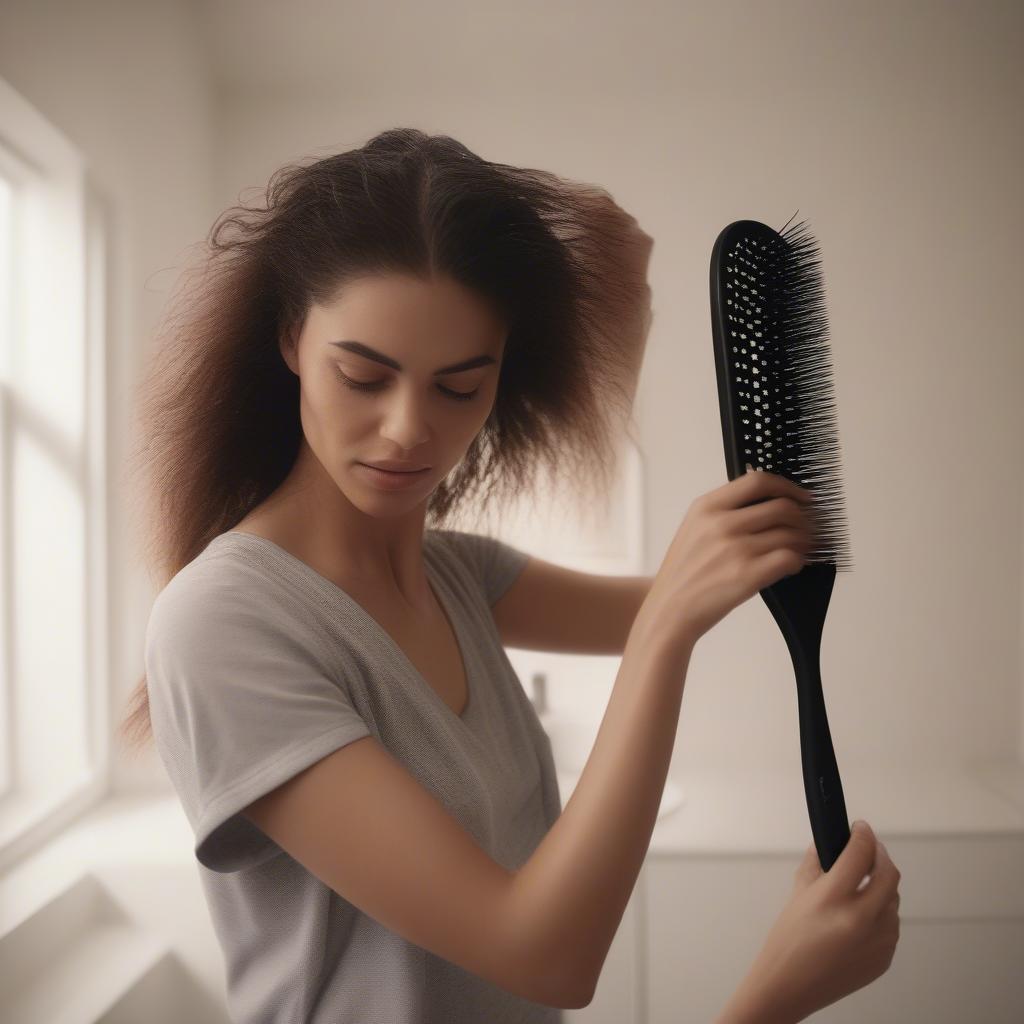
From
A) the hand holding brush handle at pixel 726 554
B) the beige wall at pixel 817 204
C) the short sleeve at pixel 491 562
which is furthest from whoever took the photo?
the beige wall at pixel 817 204

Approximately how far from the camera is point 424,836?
0.37 metres

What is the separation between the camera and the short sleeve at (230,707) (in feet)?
1.28

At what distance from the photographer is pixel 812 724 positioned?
41 centimetres

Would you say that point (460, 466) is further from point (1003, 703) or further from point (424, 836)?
point (1003, 703)

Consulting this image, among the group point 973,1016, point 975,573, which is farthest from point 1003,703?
point 973,1016

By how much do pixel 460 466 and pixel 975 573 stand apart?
1.13 metres

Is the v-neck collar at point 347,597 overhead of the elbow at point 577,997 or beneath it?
overhead

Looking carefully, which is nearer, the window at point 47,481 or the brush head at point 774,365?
the brush head at point 774,365

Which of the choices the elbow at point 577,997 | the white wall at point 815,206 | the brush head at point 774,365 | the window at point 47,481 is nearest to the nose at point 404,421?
the brush head at point 774,365

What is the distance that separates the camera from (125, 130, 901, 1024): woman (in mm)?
374

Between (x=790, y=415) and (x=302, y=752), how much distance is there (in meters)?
0.26

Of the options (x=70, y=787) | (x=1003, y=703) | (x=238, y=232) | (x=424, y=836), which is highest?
(x=238, y=232)

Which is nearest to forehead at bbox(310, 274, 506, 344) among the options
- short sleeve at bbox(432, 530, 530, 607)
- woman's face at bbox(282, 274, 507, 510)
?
woman's face at bbox(282, 274, 507, 510)

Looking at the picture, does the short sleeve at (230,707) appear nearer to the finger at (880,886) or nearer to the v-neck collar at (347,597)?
the v-neck collar at (347,597)
